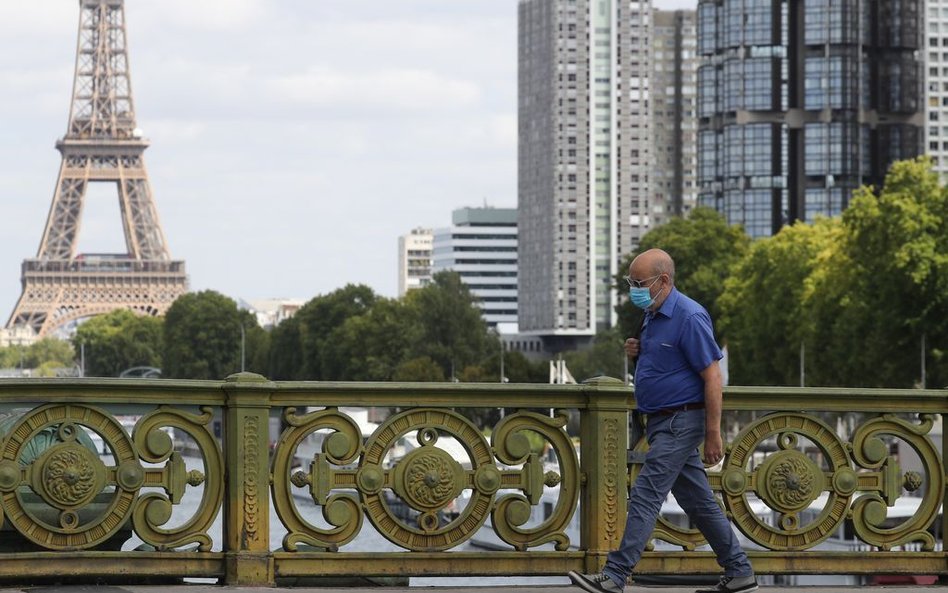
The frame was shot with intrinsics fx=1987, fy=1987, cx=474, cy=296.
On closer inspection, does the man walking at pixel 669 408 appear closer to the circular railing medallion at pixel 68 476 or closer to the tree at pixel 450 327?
the circular railing medallion at pixel 68 476

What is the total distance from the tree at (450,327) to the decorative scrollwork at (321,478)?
131m

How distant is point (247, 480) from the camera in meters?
11.4

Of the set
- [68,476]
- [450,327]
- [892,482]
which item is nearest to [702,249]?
[450,327]

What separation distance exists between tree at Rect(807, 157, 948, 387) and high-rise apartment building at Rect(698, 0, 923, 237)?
101 metres

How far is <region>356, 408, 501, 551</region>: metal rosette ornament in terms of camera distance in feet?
37.5

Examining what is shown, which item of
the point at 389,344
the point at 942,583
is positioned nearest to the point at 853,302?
the point at 942,583

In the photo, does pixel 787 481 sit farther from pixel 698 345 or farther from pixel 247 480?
pixel 247 480

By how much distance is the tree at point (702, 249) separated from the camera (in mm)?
118500

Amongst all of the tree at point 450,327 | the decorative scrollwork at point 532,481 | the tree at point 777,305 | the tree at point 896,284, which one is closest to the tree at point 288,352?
the tree at point 450,327

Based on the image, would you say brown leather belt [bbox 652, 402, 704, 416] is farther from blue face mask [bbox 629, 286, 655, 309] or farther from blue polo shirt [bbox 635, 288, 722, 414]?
blue face mask [bbox 629, 286, 655, 309]

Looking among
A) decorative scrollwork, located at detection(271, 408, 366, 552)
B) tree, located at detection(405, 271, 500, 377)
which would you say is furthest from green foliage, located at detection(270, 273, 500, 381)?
decorative scrollwork, located at detection(271, 408, 366, 552)

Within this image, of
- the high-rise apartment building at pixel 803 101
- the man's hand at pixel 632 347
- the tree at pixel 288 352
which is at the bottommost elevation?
the tree at pixel 288 352

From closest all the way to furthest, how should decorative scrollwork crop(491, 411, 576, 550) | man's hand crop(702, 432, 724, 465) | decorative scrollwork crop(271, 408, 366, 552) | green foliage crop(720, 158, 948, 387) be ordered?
man's hand crop(702, 432, 724, 465), decorative scrollwork crop(271, 408, 366, 552), decorative scrollwork crop(491, 411, 576, 550), green foliage crop(720, 158, 948, 387)

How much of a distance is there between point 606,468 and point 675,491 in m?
0.78
